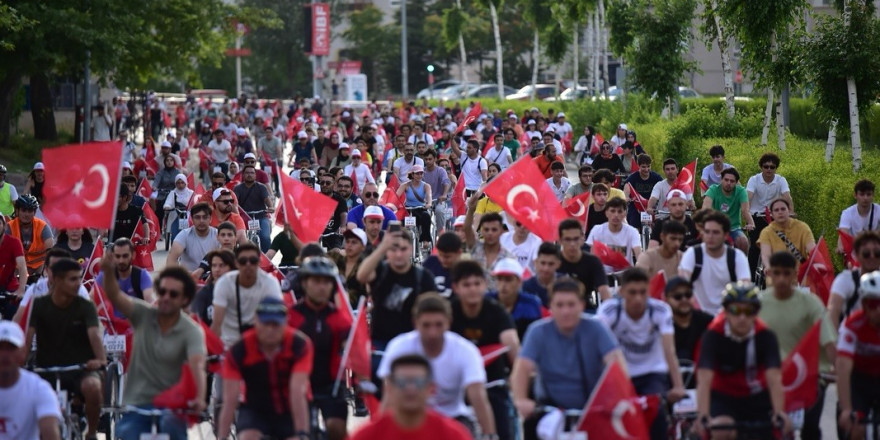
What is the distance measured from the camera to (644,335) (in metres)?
8.91

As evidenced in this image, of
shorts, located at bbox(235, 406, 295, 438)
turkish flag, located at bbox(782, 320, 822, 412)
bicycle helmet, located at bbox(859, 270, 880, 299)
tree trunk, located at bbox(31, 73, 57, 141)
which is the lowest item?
shorts, located at bbox(235, 406, 295, 438)

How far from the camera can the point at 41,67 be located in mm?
35188

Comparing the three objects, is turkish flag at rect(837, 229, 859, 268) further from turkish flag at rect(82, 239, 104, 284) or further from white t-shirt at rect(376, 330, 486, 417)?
turkish flag at rect(82, 239, 104, 284)

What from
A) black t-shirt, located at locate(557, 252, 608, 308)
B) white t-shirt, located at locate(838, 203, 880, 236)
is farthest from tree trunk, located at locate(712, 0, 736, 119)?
black t-shirt, located at locate(557, 252, 608, 308)

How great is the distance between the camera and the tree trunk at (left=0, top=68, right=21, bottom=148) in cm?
3788

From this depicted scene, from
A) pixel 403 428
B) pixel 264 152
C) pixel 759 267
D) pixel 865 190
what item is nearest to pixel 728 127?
pixel 264 152

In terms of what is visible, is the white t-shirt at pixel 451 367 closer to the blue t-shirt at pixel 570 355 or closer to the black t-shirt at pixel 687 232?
the blue t-shirt at pixel 570 355

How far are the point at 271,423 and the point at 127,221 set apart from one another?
996cm

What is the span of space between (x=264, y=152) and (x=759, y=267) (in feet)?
50.2

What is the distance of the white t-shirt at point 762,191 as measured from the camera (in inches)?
681

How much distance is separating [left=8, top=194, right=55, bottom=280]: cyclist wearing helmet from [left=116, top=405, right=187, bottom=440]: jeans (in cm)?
633

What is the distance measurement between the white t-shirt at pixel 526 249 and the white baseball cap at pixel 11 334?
16.1 feet

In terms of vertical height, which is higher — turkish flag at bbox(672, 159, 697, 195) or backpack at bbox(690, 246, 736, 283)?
turkish flag at bbox(672, 159, 697, 195)

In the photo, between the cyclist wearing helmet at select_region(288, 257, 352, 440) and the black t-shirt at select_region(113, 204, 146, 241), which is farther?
the black t-shirt at select_region(113, 204, 146, 241)
